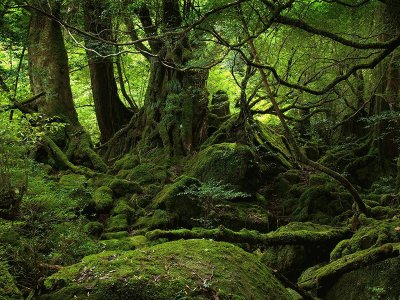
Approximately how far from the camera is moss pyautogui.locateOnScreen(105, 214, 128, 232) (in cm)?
796

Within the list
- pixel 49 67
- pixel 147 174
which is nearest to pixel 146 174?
pixel 147 174

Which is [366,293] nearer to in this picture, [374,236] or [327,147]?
[374,236]

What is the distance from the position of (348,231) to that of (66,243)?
13.8 ft

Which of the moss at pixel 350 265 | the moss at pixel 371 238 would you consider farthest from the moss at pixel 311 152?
the moss at pixel 350 265

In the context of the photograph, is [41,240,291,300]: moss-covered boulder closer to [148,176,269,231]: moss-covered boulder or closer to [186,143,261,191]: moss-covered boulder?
[148,176,269,231]: moss-covered boulder

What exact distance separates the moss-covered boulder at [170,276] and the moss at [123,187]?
6173 millimetres

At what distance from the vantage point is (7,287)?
3.29 m

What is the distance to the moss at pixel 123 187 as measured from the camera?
9680 millimetres

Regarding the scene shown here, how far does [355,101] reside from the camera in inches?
521

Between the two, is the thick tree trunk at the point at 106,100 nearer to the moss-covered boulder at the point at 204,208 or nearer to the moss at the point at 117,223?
the moss-covered boulder at the point at 204,208

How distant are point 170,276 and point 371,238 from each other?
10.7 ft

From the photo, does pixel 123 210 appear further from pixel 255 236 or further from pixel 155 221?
pixel 255 236

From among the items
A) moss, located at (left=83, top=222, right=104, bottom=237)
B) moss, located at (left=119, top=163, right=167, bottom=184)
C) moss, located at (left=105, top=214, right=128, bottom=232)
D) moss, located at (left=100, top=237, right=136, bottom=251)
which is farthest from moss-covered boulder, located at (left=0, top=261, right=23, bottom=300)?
moss, located at (left=119, top=163, right=167, bottom=184)

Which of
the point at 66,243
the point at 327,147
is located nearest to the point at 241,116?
the point at 327,147
